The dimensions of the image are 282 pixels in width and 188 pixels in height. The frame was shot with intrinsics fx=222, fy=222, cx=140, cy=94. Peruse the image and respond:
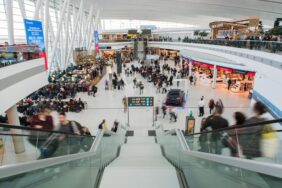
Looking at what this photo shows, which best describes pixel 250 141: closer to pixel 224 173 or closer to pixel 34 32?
pixel 224 173

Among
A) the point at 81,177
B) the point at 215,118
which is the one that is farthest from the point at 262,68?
the point at 81,177

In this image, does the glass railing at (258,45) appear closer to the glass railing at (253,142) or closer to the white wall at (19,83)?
the glass railing at (253,142)

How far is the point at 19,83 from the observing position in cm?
956

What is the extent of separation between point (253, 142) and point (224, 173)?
0.54 metres

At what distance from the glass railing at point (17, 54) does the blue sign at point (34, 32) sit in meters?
0.33

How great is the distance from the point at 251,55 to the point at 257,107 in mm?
11926

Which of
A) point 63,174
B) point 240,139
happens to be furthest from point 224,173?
point 63,174

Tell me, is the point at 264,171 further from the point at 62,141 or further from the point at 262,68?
the point at 262,68

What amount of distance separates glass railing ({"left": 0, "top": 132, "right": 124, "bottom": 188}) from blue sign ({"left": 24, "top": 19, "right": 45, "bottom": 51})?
27.1ft

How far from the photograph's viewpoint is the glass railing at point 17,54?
29.5 ft

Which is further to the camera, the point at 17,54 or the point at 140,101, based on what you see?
the point at 140,101

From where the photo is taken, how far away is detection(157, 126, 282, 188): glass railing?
1.99m

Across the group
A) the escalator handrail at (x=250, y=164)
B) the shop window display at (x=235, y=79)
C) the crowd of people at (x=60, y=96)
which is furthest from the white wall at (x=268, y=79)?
the crowd of people at (x=60, y=96)

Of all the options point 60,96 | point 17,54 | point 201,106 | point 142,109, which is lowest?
point 142,109
